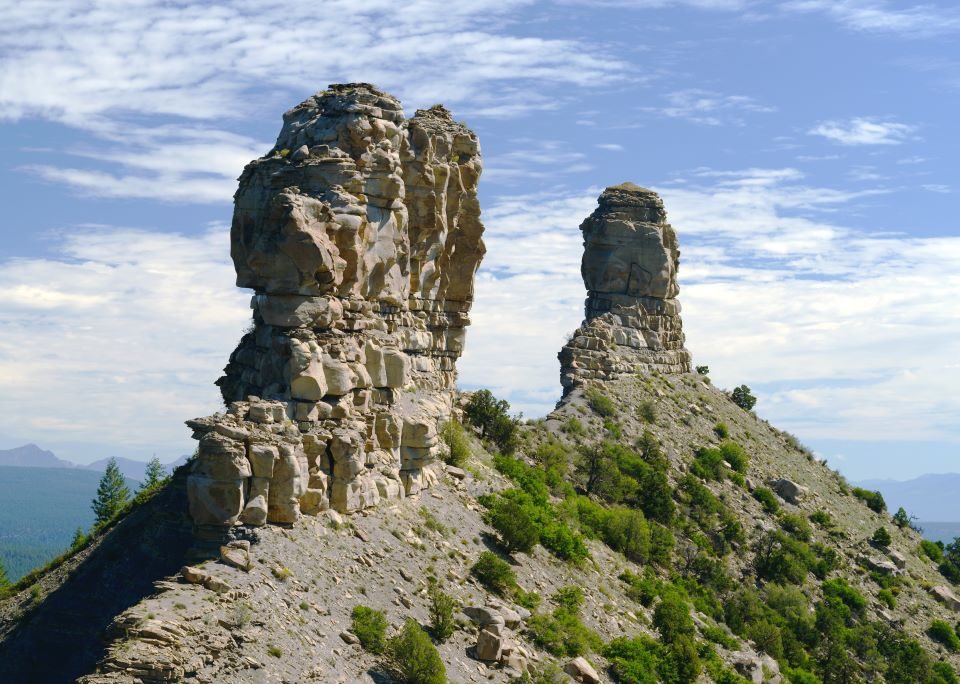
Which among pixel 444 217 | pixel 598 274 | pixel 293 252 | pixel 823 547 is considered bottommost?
pixel 823 547

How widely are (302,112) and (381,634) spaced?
26.3 m

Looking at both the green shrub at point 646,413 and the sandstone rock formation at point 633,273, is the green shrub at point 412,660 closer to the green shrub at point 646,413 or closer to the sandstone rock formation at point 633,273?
the green shrub at point 646,413

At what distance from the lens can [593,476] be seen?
303ft

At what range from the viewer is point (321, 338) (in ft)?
189

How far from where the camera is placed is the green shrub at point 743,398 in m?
123

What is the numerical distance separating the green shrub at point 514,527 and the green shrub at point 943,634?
39.1m

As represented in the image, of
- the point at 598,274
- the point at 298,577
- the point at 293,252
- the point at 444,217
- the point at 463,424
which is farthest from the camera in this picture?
the point at 598,274

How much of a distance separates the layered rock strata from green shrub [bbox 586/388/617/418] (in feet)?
104

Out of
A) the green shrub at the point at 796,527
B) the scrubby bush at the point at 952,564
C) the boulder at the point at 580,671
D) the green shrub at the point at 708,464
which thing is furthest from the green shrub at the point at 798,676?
the scrubby bush at the point at 952,564

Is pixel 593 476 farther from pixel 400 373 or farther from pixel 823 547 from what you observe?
pixel 400 373

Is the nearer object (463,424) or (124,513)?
(124,513)

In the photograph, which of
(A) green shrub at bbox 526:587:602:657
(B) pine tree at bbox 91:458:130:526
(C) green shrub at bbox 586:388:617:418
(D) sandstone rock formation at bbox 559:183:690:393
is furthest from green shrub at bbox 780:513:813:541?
(B) pine tree at bbox 91:458:130:526

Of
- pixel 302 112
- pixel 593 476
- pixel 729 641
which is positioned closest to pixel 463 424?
pixel 593 476

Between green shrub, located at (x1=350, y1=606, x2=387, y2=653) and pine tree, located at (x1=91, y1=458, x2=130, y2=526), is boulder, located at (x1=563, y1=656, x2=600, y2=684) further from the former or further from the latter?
pine tree, located at (x1=91, y1=458, x2=130, y2=526)
